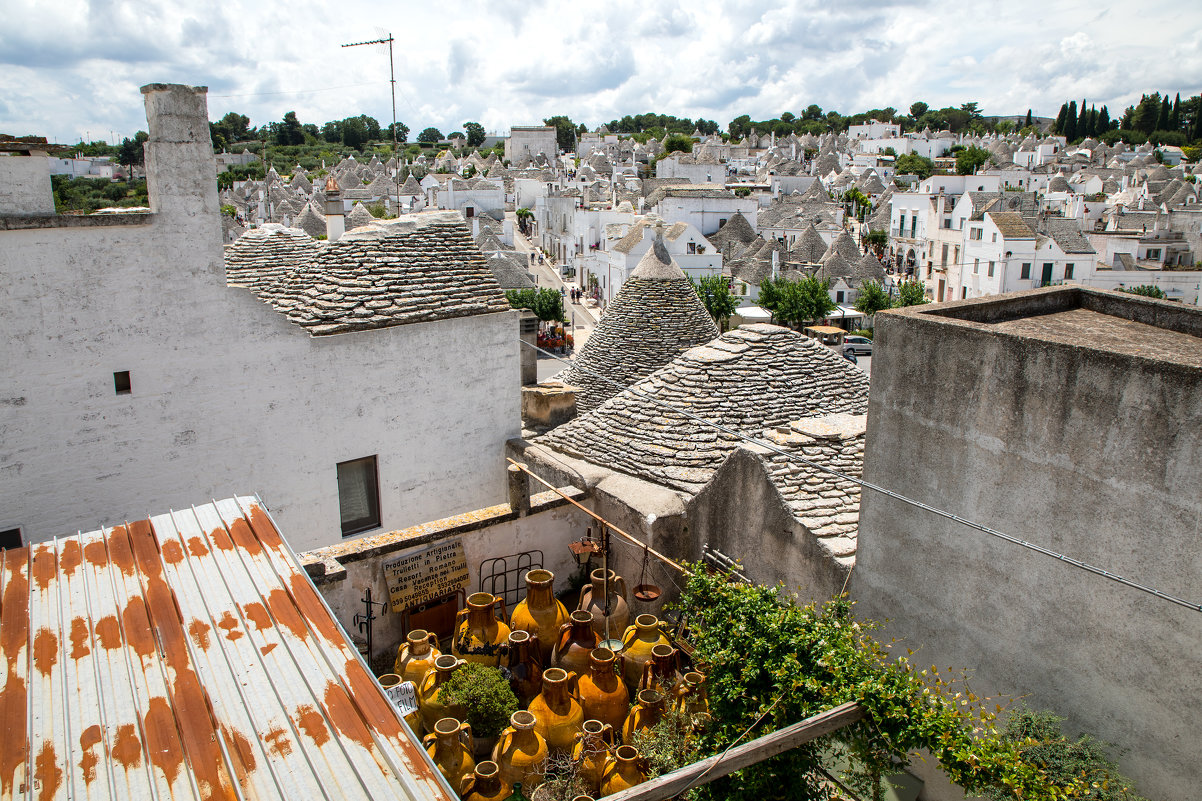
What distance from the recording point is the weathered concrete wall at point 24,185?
26.4ft

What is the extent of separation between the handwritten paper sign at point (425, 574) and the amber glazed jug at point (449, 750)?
2.30 metres

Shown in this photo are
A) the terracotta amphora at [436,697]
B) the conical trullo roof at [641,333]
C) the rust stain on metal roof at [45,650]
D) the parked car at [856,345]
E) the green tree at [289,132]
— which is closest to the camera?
the rust stain on metal roof at [45,650]

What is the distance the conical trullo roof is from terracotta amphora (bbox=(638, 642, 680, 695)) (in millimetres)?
7232

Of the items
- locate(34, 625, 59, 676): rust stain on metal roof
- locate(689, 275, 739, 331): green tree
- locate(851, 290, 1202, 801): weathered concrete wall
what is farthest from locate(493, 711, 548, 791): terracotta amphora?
locate(689, 275, 739, 331): green tree

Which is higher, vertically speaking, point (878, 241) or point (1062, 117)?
point (1062, 117)

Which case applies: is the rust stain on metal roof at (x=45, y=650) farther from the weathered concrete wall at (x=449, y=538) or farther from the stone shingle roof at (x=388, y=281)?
the stone shingle roof at (x=388, y=281)

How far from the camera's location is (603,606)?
8500 millimetres

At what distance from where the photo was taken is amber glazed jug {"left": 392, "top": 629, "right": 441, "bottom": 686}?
7477mm

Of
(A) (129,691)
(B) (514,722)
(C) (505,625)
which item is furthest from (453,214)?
(A) (129,691)

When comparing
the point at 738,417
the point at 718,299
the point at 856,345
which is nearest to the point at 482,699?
the point at 738,417

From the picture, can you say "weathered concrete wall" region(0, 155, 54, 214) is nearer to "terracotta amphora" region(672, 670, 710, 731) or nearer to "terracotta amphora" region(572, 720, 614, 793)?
"terracotta amphora" region(572, 720, 614, 793)

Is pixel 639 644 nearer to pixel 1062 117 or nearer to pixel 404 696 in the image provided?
pixel 404 696

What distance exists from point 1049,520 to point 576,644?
4189 millimetres

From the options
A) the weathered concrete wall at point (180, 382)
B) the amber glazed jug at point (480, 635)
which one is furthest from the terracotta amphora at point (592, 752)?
the weathered concrete wall at point (180, 382)
